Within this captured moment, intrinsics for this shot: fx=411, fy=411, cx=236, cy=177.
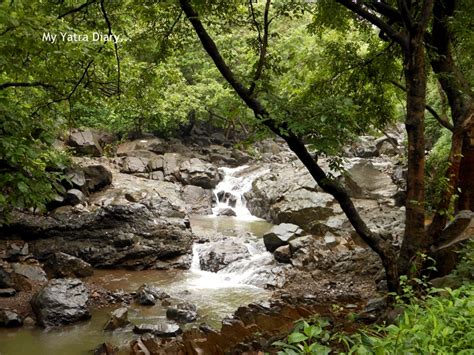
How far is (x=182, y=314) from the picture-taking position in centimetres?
897

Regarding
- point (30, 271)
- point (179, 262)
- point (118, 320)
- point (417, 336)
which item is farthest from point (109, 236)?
point (417, 336)

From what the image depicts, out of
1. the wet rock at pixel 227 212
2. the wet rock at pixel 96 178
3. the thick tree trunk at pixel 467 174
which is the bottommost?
the wet rock at pixel 227 212

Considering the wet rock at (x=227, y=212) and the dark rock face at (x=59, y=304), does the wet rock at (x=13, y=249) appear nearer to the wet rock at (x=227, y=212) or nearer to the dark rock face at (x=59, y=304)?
the dark rock face at (x=59, y=304)

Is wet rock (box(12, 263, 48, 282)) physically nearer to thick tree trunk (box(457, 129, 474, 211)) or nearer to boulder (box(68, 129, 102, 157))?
thick tree trunk (box(457, 129, 474, 211))

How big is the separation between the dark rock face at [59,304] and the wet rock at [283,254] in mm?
5601

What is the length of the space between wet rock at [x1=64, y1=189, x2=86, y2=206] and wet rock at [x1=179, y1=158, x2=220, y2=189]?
7768 millimetres

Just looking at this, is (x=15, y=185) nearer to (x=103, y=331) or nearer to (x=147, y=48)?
(x=147, y=48)

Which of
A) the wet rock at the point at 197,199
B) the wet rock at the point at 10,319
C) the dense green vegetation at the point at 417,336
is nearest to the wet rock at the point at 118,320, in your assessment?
the wet rock at the point at 10,319

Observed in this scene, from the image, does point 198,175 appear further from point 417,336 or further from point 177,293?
point 417,336

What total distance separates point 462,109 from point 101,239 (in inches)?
404

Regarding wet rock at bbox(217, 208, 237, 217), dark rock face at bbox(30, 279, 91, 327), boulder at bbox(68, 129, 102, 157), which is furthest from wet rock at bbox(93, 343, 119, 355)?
boulder at bbox(68, 129, 102, 157)

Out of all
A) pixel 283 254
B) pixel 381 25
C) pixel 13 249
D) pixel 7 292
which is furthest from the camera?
pixel 283 254

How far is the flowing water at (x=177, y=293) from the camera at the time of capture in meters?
7.83

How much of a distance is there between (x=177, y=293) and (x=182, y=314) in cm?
171
